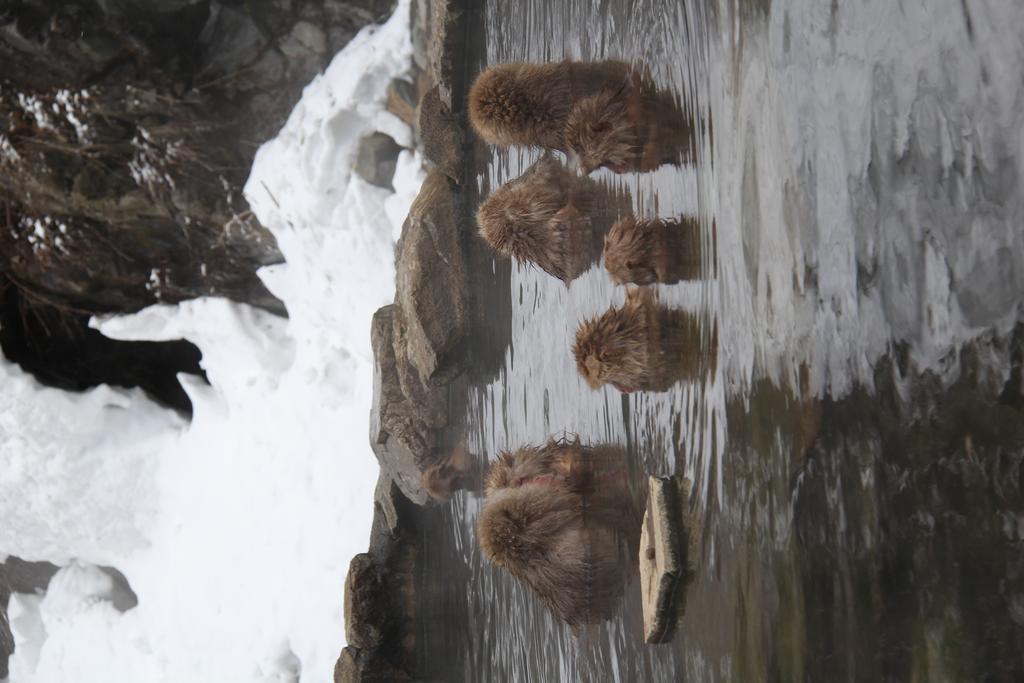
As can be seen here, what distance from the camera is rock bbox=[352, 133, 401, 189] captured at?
344 centimetres

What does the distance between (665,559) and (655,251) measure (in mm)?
525

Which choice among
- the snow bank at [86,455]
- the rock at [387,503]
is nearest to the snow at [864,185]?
the rock at [387,503]

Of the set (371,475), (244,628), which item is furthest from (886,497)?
(244,628)

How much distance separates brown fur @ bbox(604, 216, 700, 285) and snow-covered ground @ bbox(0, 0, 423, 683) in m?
1.61

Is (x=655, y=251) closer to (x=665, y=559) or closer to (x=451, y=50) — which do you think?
(x=665, y=559)

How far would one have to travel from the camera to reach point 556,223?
6.35ft

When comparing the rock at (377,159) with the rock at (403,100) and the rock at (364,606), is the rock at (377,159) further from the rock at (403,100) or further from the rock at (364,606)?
the rock at (364,606)

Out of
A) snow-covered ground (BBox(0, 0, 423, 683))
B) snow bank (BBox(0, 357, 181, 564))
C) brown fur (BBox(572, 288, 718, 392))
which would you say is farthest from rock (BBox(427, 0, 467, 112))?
snow bank (BBox(0, 357, 181, 564))

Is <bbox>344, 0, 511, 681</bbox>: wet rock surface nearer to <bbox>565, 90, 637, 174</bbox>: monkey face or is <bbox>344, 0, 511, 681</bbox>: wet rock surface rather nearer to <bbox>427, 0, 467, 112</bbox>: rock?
<bbox>427, 0, 467, 112</bbox>: rock

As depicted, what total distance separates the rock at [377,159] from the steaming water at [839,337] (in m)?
1.69

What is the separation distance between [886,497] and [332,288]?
2688mm

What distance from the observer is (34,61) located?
12.5 ft

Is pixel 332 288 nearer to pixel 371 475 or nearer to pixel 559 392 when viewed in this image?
pixel 371 475

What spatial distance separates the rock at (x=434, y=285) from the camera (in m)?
2.47
